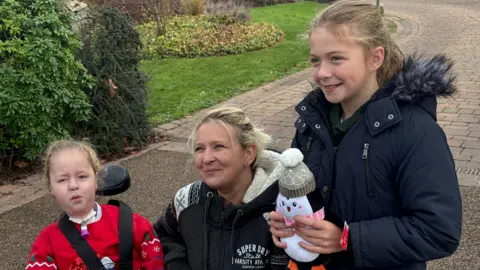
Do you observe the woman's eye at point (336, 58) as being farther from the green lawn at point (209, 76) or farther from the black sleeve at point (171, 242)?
the green lawn at point (209, 76)

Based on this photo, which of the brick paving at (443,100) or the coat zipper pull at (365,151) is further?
the brick paving at (443,100)

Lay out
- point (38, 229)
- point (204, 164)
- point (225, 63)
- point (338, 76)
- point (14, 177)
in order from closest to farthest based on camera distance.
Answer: point (338, 76) < point (204, 164) < point (38, 229) < point (14, 177) < point (225, 63)

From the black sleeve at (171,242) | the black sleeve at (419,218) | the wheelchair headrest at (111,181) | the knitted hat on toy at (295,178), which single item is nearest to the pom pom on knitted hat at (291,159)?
the knitted hat on toy at (295,178)

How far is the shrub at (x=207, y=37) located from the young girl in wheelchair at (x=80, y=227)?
34.0ft

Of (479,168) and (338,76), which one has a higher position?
(338,76)

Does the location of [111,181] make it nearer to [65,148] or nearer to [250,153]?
[65,148]

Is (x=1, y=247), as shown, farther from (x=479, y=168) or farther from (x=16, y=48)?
(x=479, y=168)

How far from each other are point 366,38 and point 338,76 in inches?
6.6

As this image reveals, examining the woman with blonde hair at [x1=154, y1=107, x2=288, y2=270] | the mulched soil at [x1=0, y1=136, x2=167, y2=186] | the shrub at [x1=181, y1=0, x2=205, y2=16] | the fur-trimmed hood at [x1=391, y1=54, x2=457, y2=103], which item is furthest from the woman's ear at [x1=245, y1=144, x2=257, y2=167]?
the shrub at [x1=181, y1=0, x2=205, y2=16]

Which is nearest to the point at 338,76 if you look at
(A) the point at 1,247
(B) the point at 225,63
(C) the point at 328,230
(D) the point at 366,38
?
(D) the point at 366,38

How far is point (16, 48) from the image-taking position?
18.1 feet

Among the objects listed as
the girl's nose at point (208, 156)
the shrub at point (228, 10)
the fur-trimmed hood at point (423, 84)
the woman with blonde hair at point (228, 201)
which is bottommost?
the shrub at point (228, 10)

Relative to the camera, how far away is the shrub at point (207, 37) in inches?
536

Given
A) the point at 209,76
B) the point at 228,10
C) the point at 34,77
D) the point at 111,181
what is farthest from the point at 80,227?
the point at 228,10
